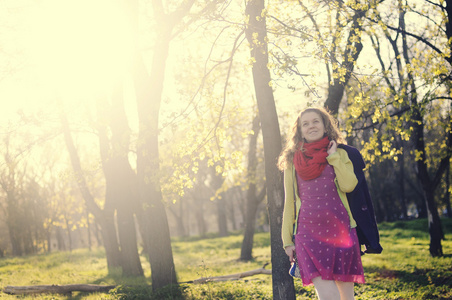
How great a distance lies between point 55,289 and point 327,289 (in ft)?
28.5

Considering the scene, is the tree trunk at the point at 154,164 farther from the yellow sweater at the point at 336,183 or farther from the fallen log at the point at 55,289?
the yellow sweater at the point at 336,183

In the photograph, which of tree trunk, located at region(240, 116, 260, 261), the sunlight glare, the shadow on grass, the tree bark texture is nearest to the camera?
the tree bark texture

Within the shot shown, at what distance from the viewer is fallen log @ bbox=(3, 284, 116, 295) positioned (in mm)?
10445

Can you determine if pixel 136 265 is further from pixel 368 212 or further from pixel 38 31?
pixel 368 212

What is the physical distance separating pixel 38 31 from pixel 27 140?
3752mm

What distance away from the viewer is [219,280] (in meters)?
11.1

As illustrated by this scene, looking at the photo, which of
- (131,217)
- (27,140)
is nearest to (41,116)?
(27,140)

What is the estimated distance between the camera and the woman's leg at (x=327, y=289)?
3.82m

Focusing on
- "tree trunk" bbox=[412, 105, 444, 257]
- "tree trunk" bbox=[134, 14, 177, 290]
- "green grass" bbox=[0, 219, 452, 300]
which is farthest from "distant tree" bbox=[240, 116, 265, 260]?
"tree trunk" bbox=[134, 14, 177, 290]

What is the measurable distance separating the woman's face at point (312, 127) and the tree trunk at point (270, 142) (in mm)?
2309

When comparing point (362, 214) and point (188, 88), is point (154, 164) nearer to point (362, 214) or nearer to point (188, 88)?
point (188, 88)

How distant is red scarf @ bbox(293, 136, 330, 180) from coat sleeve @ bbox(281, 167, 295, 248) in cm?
17

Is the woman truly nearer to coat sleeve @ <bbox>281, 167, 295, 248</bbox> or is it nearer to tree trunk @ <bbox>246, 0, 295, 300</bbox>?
coat sleeve @ <bbox>281, 167, 295, 248</bbox>

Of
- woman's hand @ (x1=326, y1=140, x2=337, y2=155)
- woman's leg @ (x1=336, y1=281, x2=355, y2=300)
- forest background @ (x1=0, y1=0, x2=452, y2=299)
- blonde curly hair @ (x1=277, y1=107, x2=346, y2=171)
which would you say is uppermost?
forest background @ (x1=0, y1=0, x2=452, y2=299)
